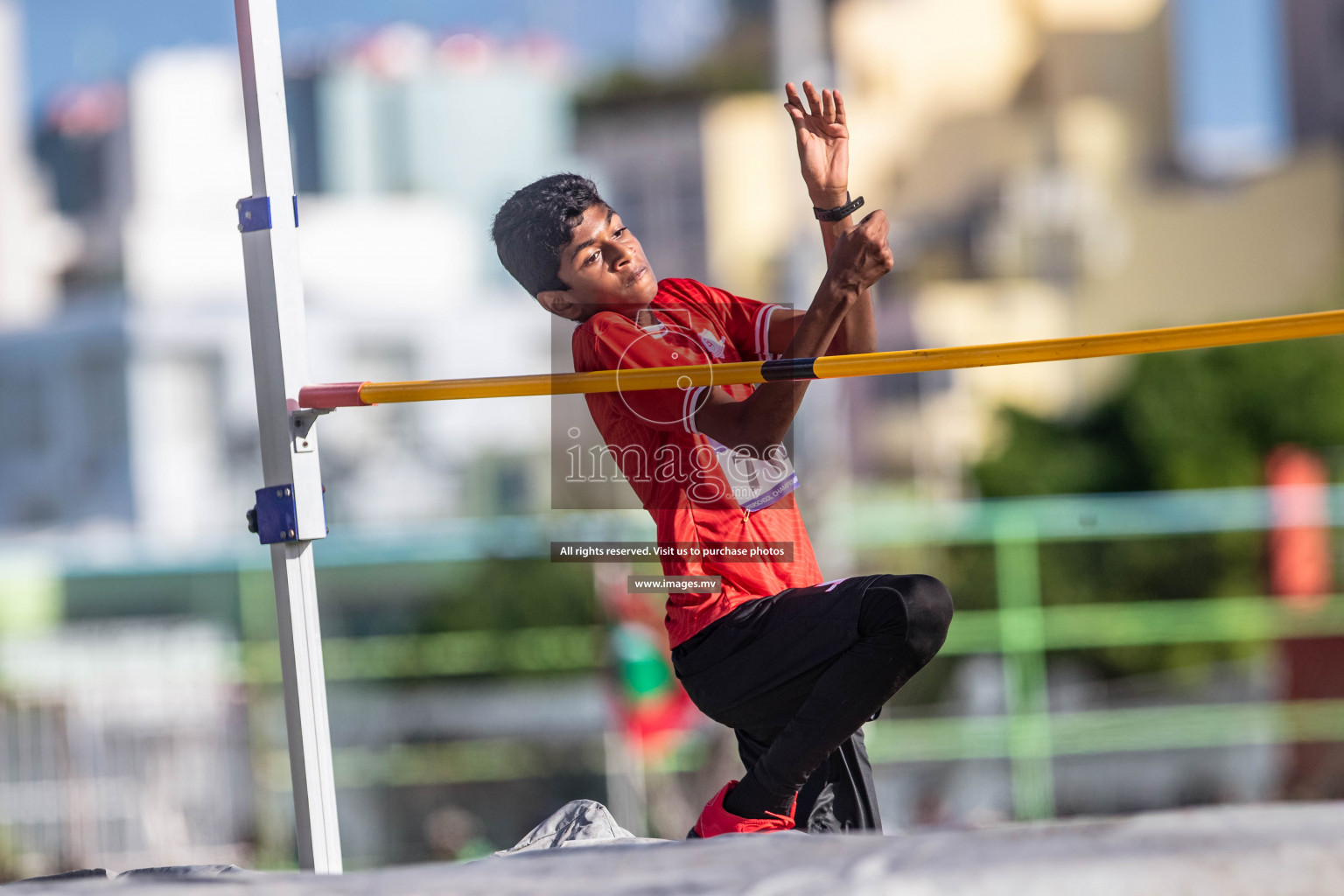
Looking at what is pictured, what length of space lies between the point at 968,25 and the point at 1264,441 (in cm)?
1059

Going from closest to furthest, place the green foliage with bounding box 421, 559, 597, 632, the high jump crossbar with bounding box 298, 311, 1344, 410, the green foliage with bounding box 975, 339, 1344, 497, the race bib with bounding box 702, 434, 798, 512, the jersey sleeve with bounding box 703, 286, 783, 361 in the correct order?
the high jump crossbar with bounding box 298, 311, 1344, 410 < the race bib with bounding box 702, 434, 798, 512 < the jersey sleeve with bounding box 703, 286, 783, 361 < the green foliage with bounding box 421, 559, 597, 632 < the green foliage with bounding box 975, 339, 1344, 497

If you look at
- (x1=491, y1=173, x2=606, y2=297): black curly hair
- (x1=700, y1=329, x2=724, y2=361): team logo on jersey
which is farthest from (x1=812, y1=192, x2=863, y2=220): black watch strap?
(x1=491, y1=173, x2=606, y2=297): black curly hair

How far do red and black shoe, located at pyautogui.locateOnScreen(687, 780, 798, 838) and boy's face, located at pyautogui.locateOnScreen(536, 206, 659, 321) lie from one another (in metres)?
0.88

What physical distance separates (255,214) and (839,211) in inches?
41.7

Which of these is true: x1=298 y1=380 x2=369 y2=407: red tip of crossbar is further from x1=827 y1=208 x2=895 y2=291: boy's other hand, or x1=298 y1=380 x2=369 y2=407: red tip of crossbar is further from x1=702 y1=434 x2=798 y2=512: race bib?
x1=827 y1=208 x2=895 y2=291: boy's other hand

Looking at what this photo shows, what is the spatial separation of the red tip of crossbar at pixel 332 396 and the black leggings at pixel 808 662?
2.36 feet

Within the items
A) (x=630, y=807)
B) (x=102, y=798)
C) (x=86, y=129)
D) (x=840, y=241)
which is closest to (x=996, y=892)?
(x=840, y=241)

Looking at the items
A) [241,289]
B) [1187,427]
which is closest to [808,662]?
[1187,427]

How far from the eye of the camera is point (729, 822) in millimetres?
2600

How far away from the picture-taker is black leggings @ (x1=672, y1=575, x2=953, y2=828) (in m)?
2.40

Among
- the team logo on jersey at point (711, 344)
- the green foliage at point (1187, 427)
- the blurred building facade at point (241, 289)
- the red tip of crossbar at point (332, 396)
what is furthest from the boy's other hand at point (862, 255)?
the blurred building facade at point (241, 289)

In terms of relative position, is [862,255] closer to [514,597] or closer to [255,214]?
[255,214]

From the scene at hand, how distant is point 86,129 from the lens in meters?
26.9

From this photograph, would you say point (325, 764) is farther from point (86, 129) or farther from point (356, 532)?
point (86, 129)
